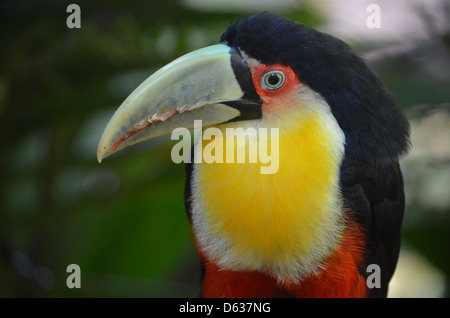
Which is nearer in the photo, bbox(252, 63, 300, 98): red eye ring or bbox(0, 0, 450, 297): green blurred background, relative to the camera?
bbox(252, 63, 300, 98): red eye ring

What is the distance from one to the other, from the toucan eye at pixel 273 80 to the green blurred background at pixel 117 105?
76 centimetres

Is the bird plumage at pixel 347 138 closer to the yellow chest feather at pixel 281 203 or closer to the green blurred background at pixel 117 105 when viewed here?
the yellow chest feather at pixel 281 203

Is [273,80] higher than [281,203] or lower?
higher

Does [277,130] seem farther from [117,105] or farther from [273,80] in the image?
[117,105]

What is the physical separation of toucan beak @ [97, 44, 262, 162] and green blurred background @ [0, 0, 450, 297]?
2.50 feet

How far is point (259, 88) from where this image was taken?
1515 mm

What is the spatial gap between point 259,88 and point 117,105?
1027mm

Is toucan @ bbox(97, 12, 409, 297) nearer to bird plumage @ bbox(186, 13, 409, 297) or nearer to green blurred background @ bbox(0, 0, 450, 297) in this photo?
bird plumage @ bbox(186, 13, 409, 297)

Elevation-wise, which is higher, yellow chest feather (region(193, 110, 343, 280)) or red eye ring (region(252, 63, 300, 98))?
red eye ring (region(252, 63, 300, 98))

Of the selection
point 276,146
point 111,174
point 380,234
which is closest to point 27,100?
point 111,174

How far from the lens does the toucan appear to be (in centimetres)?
146

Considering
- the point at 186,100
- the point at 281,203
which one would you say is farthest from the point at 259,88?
the point at 281,203

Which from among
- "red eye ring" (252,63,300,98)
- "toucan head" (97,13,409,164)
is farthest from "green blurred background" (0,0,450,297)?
"red eye ring" (252,63,300,98)

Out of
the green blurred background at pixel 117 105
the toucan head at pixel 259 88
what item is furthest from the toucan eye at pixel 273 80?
the green blurred background at pixel 117 105
